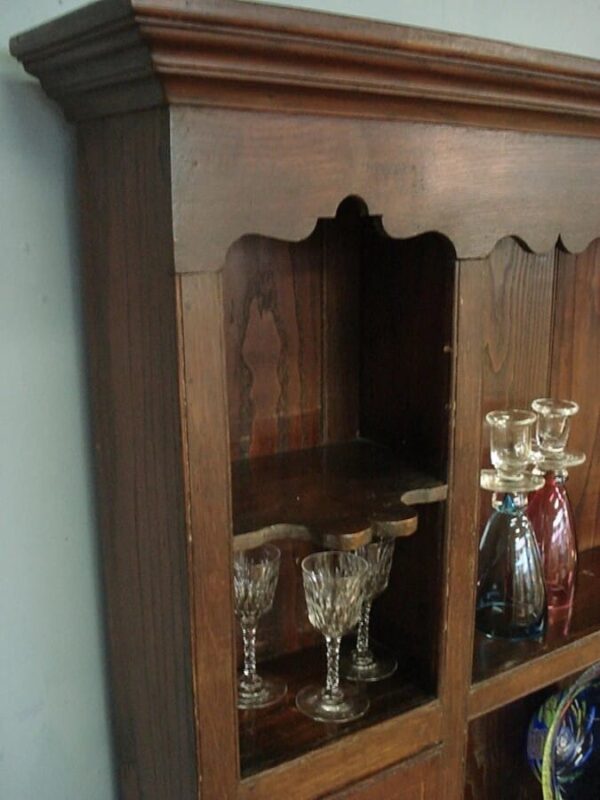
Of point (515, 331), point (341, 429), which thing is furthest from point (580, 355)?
point (341, 429)

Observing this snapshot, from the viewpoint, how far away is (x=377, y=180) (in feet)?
2.32

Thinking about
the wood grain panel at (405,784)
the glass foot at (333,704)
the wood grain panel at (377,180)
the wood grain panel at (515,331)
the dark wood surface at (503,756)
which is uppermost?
the wood grain panel at (377,180)

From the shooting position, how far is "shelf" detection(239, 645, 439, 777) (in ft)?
2.60

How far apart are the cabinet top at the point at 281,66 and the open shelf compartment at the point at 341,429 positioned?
0.13 m

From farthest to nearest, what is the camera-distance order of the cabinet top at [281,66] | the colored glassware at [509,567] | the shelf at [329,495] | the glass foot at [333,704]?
the colored glassware at [509,567], the glass foot at [333,704], the shelf at [329,495], the cabinet top at [281,66]

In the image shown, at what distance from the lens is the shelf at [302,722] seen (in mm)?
792

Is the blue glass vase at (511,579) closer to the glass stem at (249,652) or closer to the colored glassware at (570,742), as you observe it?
the colored glassware at (570,742)

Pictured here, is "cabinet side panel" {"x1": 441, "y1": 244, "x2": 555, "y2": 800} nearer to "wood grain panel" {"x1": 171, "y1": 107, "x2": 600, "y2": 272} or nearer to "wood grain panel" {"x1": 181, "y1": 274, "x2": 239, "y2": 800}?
"wood grain panel" {"x1": 171, "y1": 107, "x2": 600, "y2": 272}

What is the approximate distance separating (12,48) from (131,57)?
0.19 m

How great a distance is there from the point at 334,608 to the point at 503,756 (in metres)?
0.56

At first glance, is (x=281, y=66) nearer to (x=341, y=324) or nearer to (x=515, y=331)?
(x=341, y=324)

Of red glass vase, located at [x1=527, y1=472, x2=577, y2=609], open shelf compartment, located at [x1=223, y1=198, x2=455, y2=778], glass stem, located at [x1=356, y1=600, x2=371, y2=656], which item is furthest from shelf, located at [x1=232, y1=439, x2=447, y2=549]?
red glass vase, located at [x1=527, y1=472, x2=577, y2=609]

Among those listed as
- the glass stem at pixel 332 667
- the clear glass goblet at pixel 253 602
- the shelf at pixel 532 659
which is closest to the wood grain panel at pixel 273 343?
the clear glass goblet at pixel 253 602

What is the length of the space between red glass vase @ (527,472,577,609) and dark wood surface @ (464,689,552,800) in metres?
0.22
